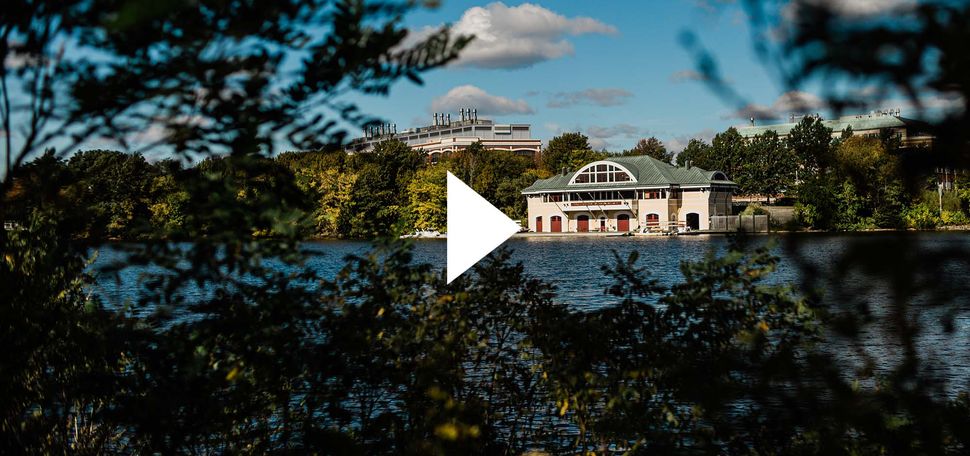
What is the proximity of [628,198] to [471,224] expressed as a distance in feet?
249

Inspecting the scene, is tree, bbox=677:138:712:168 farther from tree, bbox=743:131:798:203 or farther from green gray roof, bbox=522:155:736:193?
green gray roof, bbox=522:155:736:193

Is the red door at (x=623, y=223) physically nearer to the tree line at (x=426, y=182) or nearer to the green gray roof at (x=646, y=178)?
the green gray roof at (x=646, y=178)

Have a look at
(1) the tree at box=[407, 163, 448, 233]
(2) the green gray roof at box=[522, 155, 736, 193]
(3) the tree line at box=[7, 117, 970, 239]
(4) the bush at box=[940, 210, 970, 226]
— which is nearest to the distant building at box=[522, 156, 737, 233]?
(2) the green gray roof at box=[522, 155, 736, 193]

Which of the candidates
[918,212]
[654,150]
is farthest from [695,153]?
[918,212]

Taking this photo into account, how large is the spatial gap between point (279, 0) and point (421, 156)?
100m

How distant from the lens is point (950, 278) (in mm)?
2010

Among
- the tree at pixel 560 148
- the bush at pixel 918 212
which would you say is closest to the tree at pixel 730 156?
the tree at pixel 560 148

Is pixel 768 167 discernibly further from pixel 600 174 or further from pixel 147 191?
pixel 147 191

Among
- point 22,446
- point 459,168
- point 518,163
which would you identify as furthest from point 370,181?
point 22,446

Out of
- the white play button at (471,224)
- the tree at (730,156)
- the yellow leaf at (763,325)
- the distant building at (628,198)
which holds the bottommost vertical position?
the yellow leaf at (763,325)

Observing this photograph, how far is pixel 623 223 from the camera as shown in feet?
270

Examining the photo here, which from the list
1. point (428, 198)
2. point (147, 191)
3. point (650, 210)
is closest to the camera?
point (147, 191)

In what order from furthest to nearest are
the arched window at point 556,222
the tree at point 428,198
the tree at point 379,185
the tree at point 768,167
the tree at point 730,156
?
the tree at point 730,156
the tree at point 768,167
the arched window at point 556,222
the tree at point 428,198
the tree at point 379,185

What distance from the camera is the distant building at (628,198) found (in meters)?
78.5
